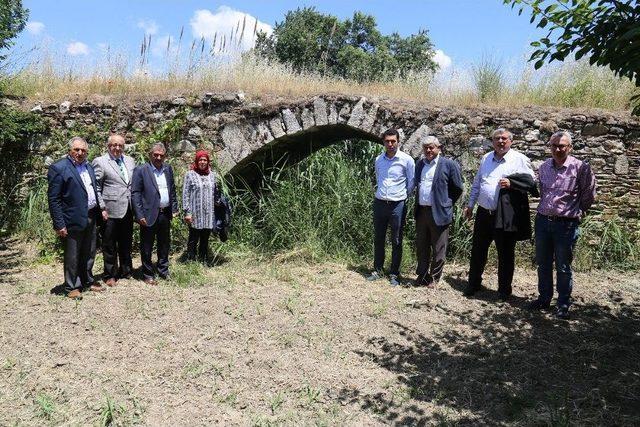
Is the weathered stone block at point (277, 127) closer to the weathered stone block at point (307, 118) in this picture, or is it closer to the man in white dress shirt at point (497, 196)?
the weathered stone block at point (307, 118)

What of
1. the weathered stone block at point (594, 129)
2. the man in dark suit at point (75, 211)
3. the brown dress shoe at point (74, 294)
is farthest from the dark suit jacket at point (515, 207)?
the brown dress shoe at point (74, 294)

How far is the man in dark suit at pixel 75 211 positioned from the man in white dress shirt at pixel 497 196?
378cm

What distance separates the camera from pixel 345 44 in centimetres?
2848

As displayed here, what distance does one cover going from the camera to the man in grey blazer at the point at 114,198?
5.27m

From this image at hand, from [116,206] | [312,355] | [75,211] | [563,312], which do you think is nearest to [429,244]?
[563,312]

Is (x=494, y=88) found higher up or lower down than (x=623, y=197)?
higher up

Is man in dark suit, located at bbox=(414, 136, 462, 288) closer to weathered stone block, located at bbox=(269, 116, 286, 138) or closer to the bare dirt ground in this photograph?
the bare dirt ground

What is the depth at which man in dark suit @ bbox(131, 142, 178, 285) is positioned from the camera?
17.5 ft

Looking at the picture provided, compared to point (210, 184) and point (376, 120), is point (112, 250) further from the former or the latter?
point (376, 120)

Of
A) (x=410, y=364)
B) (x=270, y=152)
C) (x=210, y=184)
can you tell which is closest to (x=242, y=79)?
(x=270, y=152)

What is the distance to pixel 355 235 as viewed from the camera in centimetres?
678

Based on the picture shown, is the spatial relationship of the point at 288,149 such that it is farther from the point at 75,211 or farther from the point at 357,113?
the point at 75,211

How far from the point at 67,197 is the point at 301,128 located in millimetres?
3234

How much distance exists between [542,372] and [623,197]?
3.73 meters
